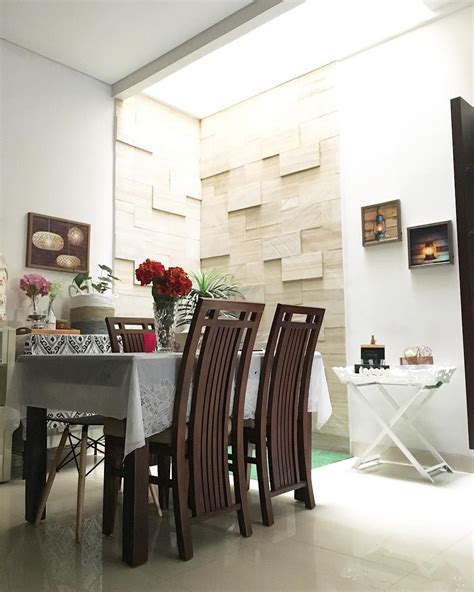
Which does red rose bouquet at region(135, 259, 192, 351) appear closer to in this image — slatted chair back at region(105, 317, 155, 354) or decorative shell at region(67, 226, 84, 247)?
slatted chair back at region(105, 317, 155, 354)

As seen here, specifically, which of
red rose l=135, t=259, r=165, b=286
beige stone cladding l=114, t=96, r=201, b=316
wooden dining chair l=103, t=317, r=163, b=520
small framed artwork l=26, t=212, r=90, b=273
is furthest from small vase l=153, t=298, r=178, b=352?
beige stone cladding l=114, t=96, r=201, b=316

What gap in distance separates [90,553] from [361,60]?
4307 millimetres

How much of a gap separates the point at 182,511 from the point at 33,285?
2.58 meters

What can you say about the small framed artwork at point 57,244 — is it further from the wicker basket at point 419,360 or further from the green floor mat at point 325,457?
the wicker basket at point 419,360

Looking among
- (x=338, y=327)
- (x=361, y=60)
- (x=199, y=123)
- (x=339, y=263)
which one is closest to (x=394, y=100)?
(x=361, y=60)

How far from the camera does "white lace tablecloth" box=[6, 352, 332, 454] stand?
7.00 ft

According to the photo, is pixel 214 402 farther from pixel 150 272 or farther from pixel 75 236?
pixel 75 236

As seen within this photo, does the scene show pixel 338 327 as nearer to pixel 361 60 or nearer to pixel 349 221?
pixel 349 221

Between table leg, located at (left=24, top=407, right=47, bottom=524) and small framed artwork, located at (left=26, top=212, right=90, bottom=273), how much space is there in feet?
6.38

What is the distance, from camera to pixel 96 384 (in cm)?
230

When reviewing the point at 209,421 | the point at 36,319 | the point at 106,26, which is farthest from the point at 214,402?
the point at 106,26

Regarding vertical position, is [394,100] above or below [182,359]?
above

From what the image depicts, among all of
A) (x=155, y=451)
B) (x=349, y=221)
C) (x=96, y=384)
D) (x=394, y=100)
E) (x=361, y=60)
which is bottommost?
(x=155, y=451)

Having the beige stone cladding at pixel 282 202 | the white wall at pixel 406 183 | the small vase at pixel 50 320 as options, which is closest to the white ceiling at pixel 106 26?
the beige stone cladding at pixel 282 202
